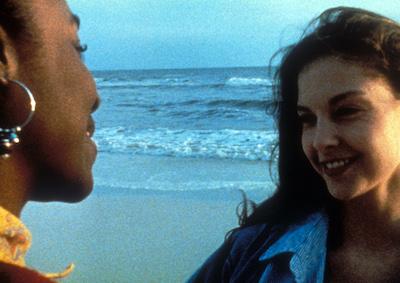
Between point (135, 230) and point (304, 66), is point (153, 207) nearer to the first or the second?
point (135, 230)

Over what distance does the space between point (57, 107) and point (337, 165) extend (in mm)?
1584

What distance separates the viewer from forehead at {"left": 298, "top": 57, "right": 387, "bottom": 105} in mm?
2611

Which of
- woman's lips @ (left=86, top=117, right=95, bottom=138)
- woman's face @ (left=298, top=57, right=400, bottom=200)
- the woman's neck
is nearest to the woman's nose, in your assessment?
woman's face @ (left=298, top=57, right=400, bottom=200)

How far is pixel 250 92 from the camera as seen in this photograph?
2256 centimetres

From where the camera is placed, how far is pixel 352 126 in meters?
2.57

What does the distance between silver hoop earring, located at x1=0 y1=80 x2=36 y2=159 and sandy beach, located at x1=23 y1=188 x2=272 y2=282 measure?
3682mm

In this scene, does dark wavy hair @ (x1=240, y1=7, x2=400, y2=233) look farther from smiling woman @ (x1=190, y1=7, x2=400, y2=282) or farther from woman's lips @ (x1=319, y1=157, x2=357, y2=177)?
woman's lips @ (x1=319, y1=157, x2=357, y2=177)

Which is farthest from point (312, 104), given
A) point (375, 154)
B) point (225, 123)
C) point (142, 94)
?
point (142, 94)

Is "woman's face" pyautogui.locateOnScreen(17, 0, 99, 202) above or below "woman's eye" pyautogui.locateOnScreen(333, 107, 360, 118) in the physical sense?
above

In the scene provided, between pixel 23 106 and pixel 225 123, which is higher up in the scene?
pixel 23 106

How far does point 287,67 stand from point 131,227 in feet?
10.5

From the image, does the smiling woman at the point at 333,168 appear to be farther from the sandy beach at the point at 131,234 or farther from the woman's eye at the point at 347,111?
the sandy beach at the point at 131,234

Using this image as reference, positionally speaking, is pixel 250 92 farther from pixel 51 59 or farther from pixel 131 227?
pixel 51 59

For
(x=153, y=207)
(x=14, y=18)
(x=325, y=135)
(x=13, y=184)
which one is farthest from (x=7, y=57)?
(x=153, y=207)
